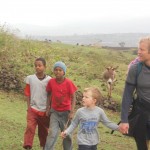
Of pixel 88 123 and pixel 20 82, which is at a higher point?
pixel 88 123

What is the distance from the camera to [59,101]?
647 cm

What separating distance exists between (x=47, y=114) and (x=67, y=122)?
36 cm

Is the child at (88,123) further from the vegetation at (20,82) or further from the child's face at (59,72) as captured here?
the vegetation at (20,82)

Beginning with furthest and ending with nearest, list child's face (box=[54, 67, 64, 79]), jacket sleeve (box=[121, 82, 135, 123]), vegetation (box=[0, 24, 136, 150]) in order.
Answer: vegetation (box=[0, 24, 136, 150])
child's face (box=[54, 67, 64, 79])
jacket sleeve (box=[121, 82, 135, 123])

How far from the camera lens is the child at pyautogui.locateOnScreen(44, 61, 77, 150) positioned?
21.1ft

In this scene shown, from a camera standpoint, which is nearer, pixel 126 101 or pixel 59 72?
pixel 126 101

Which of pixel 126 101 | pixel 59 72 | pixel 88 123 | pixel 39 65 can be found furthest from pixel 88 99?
pixel 39 65

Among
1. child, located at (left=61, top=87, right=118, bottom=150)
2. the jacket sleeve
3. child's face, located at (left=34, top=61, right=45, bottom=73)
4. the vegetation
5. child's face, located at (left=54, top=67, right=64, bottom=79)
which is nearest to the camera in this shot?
the jacket sleeve

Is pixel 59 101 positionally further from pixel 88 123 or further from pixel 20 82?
pixel 20 82

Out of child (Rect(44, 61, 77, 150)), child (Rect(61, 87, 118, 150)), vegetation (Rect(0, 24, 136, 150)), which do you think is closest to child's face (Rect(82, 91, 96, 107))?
child (Rect(61, 87, 118, 150))

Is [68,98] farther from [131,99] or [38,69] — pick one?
[131,99]

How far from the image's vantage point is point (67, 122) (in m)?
6.53

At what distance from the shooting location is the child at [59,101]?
21.1 feet

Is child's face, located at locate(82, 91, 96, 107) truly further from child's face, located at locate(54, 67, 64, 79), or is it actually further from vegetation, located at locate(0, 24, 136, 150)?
vegetation, located at locate(0, 24, 136, 150)
